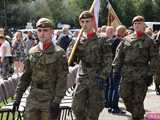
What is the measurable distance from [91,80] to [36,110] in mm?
1739

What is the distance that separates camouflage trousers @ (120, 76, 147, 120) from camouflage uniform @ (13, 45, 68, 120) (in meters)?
3.12

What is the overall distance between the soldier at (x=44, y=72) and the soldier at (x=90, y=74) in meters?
1.48

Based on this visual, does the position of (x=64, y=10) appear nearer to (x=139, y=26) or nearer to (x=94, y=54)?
(x=139, y=26)

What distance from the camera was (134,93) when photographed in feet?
36.6

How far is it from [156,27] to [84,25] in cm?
4041

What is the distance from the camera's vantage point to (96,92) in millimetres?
9641

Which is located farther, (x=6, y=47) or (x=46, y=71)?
(x=6, y=47)

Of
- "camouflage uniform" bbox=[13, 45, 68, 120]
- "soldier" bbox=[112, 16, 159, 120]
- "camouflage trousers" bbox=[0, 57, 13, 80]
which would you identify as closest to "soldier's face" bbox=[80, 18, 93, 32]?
"soldier" bbox=[112, 16, 159, 120]

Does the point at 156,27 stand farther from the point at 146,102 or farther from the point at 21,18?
the point at 21,18

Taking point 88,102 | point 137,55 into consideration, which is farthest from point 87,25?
point 137,55

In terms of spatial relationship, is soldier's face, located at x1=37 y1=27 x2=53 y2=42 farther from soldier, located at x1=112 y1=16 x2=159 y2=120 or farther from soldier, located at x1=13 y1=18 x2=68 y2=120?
soldier, located at x1=112 y1=16 x2=159 y2=120

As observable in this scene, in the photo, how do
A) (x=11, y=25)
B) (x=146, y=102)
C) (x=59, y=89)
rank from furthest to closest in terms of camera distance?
(x=11, y=25)
(x=146, y=102)
(x=59, y=89)

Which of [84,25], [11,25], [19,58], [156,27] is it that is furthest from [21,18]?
[84,25]

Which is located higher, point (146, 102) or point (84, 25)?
point (84, 25)
